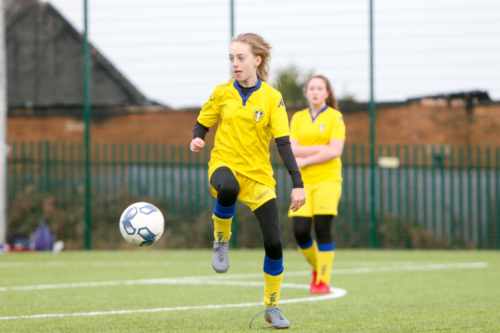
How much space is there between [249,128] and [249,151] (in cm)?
16

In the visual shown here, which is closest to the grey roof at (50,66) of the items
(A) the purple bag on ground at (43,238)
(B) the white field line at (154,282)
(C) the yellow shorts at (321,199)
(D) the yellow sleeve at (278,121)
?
(A) the purple bag on ground at (43,238)

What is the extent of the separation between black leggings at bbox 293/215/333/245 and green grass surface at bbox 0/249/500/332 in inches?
20.1

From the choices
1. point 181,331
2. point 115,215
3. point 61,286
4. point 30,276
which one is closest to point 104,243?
point 115,215

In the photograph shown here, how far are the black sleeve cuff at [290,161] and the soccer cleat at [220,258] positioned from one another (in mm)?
686

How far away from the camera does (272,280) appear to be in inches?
165

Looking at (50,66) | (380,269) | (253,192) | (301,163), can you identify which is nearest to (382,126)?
(380,269)

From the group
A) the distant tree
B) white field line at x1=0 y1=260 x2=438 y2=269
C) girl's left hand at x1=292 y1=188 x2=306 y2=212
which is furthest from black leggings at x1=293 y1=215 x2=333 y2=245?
white field line at x1=0 y1=260 x2=438 y2=269

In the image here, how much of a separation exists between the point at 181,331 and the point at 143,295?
1933 mm

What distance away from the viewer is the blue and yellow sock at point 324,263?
5879mm

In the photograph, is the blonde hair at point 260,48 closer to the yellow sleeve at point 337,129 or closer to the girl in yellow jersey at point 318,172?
the girl in yellow jersey at point 318,172

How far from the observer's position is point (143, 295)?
18.5ft

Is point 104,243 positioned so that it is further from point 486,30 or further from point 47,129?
point 486,30

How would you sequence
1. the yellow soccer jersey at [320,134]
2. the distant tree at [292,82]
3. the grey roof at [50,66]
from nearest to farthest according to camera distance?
the yellow soccer jersey at [320,134] < the grey roof at [50,66] < the distant tree at [292,82]

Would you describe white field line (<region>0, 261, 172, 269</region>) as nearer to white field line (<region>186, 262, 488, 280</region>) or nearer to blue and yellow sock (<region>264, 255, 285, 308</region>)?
white field line (<region>186, 262, 488, 280</region>)
